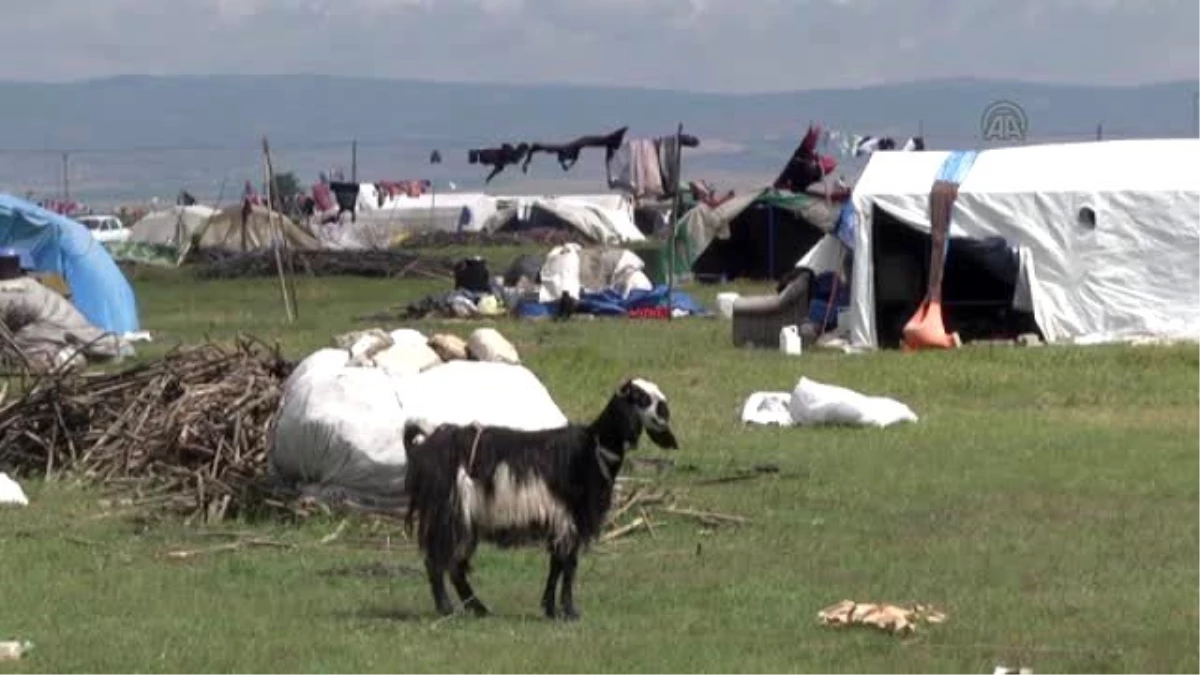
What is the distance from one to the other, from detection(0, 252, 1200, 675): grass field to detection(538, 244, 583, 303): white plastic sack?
1485cm

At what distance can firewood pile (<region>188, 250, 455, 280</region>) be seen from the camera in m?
48.3

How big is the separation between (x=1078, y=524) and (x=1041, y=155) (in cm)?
1620

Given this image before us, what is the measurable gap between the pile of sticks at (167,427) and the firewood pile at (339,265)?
90.4 feet

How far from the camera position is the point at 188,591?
44.2 feet

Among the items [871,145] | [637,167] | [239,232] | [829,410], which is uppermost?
[829,410]

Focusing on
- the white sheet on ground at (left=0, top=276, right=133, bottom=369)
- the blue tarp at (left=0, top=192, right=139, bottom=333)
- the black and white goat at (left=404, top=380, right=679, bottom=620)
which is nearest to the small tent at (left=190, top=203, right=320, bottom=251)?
the blue tarp at (left=0, top=192, right=139, bottom=333)

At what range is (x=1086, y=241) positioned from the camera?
30.2 m

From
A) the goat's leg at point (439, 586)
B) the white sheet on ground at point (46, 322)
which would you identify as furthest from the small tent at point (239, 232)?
the goat's leg at point (439, 586)

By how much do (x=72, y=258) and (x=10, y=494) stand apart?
18290mm

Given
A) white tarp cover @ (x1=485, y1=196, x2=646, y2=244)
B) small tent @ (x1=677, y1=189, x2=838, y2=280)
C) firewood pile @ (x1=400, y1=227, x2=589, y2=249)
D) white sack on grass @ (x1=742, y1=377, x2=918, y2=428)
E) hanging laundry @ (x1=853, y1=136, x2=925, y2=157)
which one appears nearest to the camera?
white sack on grass @ (x1=742, y1=377, x2=918, y2=428)

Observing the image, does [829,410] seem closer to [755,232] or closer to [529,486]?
[529,486]

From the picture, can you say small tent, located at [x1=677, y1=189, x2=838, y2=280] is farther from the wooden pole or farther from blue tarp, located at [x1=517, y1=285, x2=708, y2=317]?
the wooden pole

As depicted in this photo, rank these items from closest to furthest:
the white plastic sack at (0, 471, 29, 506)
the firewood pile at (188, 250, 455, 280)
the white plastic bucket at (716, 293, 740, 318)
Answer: the white plastic sack at (0, 471, 29, 506) → the white plastic bucket at (716, 293, 740, 318) → the firewood pile at (188, 250, 455, 280)

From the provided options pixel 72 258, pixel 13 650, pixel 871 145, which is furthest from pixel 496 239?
pixel 13 650
